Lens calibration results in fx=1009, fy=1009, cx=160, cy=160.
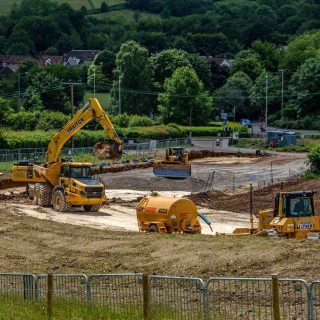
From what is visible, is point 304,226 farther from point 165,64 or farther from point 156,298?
point 165,64

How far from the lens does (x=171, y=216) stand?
3472 centimetres

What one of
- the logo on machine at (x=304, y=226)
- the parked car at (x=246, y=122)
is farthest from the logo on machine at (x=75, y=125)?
the parked car at (x=246, y=122)

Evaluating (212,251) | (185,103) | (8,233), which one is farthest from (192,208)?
(185,103)

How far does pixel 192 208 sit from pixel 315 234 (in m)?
6.56

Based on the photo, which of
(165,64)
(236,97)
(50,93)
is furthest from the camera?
(165,64)

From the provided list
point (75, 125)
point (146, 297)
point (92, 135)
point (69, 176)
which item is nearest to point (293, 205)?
point (146, 297)

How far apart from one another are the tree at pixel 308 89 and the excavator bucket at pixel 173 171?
64968 mm

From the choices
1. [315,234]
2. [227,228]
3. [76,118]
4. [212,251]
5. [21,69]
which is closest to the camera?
[212,251]

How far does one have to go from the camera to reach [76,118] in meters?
51.1

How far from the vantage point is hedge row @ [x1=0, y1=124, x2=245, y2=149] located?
86.0m

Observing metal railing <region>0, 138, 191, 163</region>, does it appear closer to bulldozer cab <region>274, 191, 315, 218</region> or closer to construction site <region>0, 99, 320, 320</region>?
construction site <region>0, 99, 320, 320</region>

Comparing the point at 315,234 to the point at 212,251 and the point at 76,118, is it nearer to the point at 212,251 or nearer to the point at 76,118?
the point at 212,251

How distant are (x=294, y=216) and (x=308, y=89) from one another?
322 ft

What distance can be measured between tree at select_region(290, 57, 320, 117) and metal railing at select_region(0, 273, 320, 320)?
10815 cm
